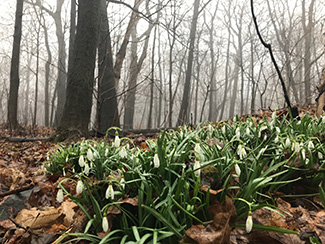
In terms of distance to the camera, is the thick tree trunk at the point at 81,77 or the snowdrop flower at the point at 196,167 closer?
the snowdrop flower at the point at 196,167

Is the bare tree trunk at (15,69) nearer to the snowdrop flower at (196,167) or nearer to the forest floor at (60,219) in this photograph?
the forest floor at (60,219)

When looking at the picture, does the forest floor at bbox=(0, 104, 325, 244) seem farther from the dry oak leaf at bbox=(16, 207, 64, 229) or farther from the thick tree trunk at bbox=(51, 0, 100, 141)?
the thick tree trunk at bbox=(51, 0, 100, 141)

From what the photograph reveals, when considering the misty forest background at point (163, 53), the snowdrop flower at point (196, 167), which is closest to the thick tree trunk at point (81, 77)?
the misty forest background at point (163, 53)

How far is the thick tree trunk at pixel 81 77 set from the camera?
5387 mm

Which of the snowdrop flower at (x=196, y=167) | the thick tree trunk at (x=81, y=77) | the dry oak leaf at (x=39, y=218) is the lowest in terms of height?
the dry oak leaf at (x=39, y=218)

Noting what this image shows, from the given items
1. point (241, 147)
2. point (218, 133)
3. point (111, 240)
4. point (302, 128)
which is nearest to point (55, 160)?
point (111, 240)

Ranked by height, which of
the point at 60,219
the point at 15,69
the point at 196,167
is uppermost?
the point at 15,69

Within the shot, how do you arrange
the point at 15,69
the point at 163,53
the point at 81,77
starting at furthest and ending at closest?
the point at 163,53
the point at 15,69
the point at 81,77

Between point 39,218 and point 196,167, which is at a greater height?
point 196,167

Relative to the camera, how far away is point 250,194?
1489 mm

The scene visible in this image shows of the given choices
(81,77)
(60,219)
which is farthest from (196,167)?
(81,77)

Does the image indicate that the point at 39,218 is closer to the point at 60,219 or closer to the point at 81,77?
the point at 60,219

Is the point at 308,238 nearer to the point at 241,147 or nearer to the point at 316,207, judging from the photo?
the point at 316,207

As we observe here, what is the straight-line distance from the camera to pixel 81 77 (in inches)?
214
